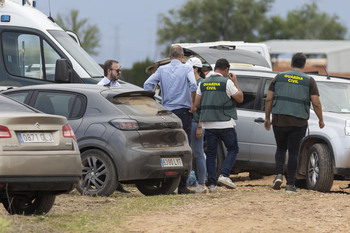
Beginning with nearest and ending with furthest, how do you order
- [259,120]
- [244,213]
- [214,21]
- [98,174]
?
[244,213] → [98,174] → [259,120] → [214,21]

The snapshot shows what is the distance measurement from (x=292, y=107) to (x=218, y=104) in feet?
3.35

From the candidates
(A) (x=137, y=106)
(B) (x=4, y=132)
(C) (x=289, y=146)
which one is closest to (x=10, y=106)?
(B) (x=4, y=132)

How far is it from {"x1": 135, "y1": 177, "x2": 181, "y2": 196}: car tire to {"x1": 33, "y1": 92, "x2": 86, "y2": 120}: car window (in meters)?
1.32

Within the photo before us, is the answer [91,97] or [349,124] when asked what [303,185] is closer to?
[349,124]

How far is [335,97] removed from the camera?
14.9 metres

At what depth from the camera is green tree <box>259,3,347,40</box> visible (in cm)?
13700

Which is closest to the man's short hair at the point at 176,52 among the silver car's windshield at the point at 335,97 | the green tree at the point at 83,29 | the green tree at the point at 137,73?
the silver car's windshield at the point at 335,97

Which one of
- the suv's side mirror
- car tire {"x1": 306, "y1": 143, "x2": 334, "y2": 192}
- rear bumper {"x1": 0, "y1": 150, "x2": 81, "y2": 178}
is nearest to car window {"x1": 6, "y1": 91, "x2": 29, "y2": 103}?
the suv's side mirror

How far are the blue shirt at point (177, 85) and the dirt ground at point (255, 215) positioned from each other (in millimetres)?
1425

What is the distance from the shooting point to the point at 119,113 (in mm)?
12250

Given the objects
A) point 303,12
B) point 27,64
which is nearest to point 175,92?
point 27,64

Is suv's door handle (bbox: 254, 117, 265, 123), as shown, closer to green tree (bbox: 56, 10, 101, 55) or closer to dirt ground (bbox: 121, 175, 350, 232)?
dirt ground (bbox: 121, 175, 350, 232)

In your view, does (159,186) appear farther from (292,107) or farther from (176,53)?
(292,107)

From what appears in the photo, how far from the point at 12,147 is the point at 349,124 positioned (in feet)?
19.5
